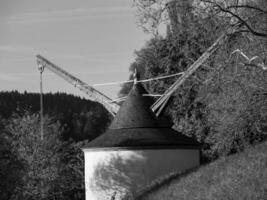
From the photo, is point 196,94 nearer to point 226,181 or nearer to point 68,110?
point 226,181

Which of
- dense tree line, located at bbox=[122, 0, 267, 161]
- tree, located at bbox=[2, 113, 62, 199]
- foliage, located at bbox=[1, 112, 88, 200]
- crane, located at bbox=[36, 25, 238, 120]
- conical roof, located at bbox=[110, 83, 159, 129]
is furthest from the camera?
foliage, located at bbox=[1, 112, 88, 200]

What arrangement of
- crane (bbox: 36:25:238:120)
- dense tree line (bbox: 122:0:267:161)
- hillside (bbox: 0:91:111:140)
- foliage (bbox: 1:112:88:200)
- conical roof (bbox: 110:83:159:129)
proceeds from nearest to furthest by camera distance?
dense tree line (bbox: 122:0:267:161) → conical roof (bbox: 110:83:159:129) → crane (bbox: 36:25:238:120) → foliage (bbox: 1:112:88:200) → hillside (bbox: 0:91:111:140)

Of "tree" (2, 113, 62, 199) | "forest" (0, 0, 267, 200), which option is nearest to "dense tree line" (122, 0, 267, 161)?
"forest" (0, 0, 267, 200)

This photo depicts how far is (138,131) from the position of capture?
1019 inches

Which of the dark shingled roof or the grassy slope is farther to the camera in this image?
the dark shingled roof

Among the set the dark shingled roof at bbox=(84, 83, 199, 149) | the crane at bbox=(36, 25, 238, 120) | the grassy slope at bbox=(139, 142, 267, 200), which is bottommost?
the grassy slope at bbox=(139, 142, 267, 200)

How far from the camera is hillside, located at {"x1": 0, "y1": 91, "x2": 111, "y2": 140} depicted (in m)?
81.1

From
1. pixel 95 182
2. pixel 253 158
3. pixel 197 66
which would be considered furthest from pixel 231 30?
pixel 197 66

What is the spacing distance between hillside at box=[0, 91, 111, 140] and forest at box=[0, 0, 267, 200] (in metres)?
4.84

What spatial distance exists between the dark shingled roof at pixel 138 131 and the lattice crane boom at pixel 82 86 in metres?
18.7

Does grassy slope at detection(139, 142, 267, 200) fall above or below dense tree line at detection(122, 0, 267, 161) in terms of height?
below

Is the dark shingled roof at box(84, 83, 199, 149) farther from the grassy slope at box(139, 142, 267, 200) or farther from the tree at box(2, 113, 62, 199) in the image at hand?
the tree at box(2, 113, 62, 199)

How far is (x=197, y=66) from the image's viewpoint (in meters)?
33.3

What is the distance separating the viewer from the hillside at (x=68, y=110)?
81125mm
